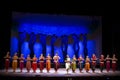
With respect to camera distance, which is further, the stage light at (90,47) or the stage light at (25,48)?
the stage light at (90,47)

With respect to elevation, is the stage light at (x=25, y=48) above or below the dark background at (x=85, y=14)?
below

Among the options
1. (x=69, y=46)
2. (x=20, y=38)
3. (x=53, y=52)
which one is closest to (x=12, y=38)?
(x=20, y=38)

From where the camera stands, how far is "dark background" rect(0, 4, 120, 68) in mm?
11125

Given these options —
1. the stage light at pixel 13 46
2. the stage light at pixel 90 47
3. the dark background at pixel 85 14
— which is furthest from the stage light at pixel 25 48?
the stage light at pixel 90 47

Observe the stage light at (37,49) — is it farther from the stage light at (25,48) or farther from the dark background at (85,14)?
the dark background at (85,14)

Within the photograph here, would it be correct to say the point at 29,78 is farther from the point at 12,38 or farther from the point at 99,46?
the point at 99,46

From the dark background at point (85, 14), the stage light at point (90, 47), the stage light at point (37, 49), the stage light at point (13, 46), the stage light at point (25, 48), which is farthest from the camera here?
the stage light at point (90, 47)

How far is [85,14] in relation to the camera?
38.7ft

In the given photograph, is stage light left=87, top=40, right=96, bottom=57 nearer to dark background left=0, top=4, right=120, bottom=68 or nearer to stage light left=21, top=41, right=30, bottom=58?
dark background left=0, top=4, right=120, bottom=68

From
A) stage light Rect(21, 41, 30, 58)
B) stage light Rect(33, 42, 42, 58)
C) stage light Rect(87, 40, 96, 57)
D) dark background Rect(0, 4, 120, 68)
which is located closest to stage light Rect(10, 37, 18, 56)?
stage light Rect(21, 41, 30, 58)

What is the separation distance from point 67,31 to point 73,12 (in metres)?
1.60

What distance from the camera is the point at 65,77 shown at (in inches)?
352

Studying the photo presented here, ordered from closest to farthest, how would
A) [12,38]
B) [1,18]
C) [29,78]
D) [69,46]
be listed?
[29,78]
[1,18]
[12,38]
[69,46]

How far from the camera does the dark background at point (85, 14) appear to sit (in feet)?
36.5
